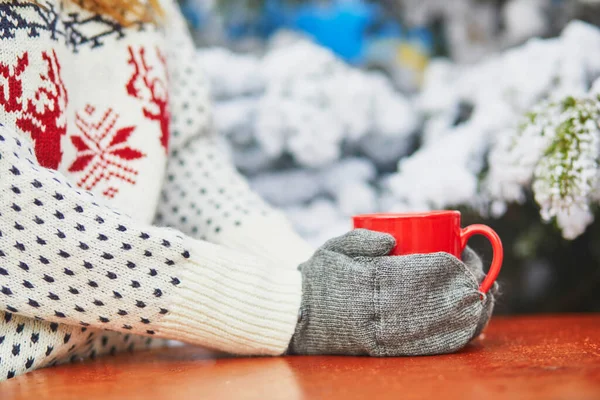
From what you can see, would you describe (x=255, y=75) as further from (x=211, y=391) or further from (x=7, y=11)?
(x=211, y=391)

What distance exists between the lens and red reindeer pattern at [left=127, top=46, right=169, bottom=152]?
88cm

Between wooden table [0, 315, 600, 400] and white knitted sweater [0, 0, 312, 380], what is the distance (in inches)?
1.9

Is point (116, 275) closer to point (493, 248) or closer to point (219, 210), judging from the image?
point (219, 210)

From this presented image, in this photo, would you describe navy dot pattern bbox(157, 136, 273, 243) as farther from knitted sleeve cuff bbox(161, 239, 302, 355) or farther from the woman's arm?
knitted sleeve cuff bbox(161, 239, 302, 355)

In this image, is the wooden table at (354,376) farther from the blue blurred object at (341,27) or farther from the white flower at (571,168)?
the blue blurred object at (341,27)

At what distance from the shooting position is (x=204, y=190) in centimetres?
95

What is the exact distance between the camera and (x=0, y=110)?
27.1 inches

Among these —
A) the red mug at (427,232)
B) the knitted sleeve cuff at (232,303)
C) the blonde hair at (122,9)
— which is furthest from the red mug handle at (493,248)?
the blonde hair at (122,9)

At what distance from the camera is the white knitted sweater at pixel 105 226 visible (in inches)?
25.8

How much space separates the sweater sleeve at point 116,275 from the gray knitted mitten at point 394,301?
0.06 m

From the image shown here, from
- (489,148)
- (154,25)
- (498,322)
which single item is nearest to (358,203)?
(489,148)

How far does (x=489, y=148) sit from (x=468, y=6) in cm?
69

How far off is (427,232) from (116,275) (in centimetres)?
32

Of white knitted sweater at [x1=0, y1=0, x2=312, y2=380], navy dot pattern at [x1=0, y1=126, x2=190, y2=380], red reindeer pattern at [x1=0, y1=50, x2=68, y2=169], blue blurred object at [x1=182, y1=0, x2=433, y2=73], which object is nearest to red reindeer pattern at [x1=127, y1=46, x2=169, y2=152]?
white knitted sweater at [x1=0, y1=0, x2=312, y2=380]
